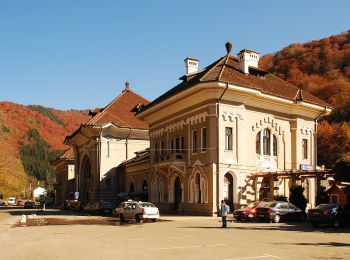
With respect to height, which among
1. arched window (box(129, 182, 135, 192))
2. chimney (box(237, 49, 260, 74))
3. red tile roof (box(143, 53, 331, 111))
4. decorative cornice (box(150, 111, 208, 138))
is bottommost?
arched window (box(129, 182, 135, 192))

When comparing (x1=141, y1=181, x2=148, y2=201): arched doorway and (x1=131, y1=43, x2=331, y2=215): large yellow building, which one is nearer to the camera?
(x1=131, y1=43, x2=331, y2=215): large yellow building

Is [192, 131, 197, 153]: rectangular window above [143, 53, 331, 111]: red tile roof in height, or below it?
below

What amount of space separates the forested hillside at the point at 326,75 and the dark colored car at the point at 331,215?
167 feet

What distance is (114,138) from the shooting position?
62.9 metres

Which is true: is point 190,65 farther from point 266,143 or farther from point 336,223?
point 336,223

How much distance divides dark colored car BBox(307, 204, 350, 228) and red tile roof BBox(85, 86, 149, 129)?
37.5 meters

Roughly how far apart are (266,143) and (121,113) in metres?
26.6

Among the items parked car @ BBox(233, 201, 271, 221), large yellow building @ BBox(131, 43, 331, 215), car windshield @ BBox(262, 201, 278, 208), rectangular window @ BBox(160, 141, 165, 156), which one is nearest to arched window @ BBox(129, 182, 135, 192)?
large yellow building @ BBox(131, 43, 331, 215)

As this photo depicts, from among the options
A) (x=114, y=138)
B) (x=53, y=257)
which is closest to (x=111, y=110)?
(x=114, y=138)

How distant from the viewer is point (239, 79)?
136ft

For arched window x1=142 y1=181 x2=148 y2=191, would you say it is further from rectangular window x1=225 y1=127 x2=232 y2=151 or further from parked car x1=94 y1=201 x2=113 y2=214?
rectangular window x1=225 y1=127 x2=232 y2=151

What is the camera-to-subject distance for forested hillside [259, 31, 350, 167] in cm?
8194

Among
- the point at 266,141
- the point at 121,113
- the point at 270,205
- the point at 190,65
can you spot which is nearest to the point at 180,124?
the point at 190,65

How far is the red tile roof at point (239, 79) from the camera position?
133 feet
